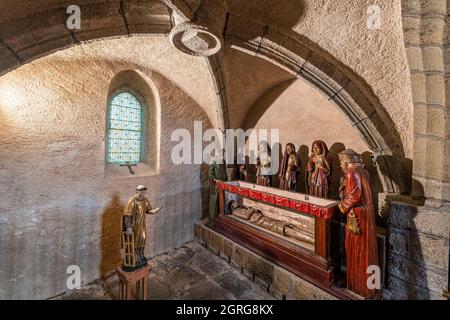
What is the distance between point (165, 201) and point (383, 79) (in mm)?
4257

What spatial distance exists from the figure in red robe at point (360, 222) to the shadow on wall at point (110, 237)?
361 centimetres

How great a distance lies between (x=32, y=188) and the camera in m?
3.00

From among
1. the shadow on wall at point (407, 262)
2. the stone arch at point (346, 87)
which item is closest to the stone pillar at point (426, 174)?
the shadow on wall at point (407, 262)

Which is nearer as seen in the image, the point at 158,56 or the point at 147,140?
the point at 158,56

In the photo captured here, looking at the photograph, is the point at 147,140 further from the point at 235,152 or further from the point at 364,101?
the point at 364,101

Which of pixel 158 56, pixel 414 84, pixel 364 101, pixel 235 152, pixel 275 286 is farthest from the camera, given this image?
pixel 235 152

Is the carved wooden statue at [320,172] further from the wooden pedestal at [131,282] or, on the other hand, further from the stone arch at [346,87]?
the wooden pedestal at [131,282]

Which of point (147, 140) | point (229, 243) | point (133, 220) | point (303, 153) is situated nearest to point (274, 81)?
point (303, 153)

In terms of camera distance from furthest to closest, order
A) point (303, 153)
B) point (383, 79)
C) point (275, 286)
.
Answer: point (303, 153) → point (275, 286) → point (383, 79)

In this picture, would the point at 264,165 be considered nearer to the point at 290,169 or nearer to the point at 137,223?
the point at 290,169

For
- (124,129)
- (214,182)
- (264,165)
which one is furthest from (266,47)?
(124,129)

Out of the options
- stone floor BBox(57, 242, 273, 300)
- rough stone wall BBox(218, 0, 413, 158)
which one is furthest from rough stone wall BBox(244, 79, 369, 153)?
stone floor BBox(57, 242, 273, 300)

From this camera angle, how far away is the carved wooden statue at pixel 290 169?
4020 millimetres

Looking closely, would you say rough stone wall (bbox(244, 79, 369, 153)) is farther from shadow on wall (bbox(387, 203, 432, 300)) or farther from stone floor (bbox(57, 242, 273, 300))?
stone floor (bbox(57, 242, 273, 300))
